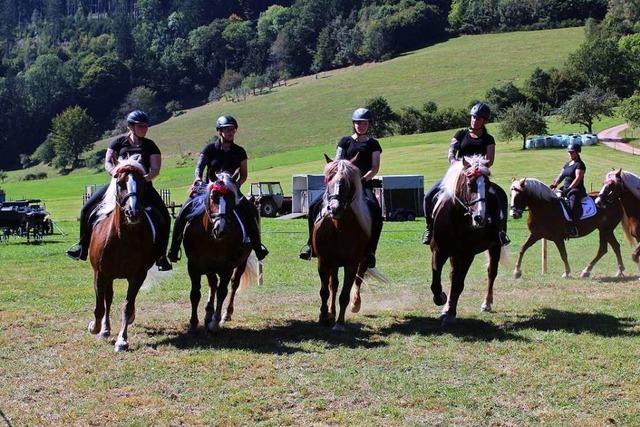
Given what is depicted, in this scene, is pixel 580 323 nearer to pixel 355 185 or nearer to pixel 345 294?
pixel 345 294

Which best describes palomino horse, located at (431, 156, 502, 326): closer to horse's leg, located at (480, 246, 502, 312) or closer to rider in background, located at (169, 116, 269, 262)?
horse's leg, located at (480, 246, 502, 312)

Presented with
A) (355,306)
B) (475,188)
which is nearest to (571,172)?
(475,188)

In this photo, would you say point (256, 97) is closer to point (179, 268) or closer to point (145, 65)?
point (145, 65)

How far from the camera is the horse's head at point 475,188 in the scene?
33.1 feet

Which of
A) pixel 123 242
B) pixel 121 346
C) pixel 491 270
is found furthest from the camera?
pixel 491 270

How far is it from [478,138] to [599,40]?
344 feet

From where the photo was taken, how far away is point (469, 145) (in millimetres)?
11352

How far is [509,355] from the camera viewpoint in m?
8.72

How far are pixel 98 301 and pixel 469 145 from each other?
612cm

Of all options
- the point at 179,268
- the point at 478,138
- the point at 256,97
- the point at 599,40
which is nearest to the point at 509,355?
the point at 478,138

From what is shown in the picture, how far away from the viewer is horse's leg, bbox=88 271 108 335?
9898mm

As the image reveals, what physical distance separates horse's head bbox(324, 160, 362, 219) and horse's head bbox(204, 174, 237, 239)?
4.47 feet

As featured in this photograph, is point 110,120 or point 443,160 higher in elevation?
point 110,120

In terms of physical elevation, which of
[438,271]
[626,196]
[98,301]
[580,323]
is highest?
[626,196]
